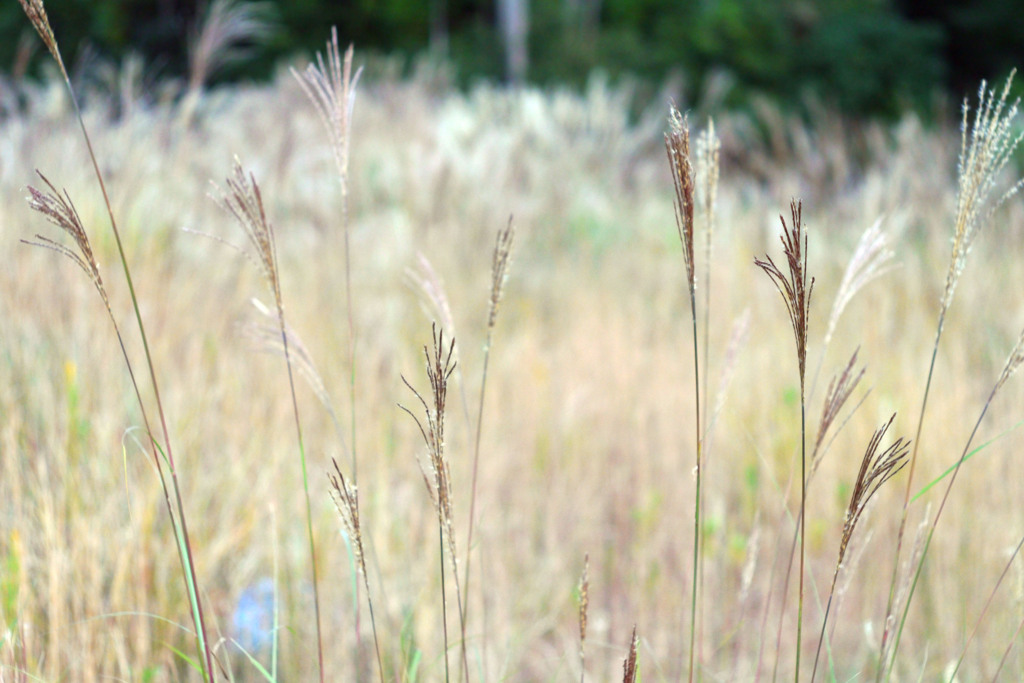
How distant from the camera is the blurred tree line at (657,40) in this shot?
12.5 metres

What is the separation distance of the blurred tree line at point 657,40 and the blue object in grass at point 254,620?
10962 millimetres

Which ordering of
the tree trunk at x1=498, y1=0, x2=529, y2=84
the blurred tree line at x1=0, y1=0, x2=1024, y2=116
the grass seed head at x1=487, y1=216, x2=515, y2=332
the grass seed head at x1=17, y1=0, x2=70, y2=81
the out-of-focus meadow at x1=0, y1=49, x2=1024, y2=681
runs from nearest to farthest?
the grass seed head at x1=17, y1=0, x2=70, y2=81, the grass seed head at x1=487, y1=216, x2=515, y2=332, the out-of-focus meadow at x1=0, y1=49, x2=1024, y2=681, the blurred tree line at x1=0, y1=0, x2=1024, y2=116, the tree trunk at x1=498, y1=0, x2=529, y2=84

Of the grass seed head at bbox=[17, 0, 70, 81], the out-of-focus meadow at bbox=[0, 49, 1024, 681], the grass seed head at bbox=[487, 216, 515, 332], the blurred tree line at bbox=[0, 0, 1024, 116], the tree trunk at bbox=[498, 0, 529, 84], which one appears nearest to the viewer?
the grass seed head at bbox=[17, 0, 70, 81]

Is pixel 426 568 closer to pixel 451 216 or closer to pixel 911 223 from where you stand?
pixel 451 216

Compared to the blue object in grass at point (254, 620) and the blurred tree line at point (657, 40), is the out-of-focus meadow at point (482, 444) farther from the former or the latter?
the blurred tree line at point (657, 40)

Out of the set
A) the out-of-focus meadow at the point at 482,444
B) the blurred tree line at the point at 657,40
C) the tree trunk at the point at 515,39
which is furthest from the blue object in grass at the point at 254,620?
the tree trunk at the point at 515,39

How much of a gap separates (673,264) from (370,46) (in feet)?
45.6

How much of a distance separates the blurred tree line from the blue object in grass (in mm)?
10962

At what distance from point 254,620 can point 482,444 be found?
0.95 metres

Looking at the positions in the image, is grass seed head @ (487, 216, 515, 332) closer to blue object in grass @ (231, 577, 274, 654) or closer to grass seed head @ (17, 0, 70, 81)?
grass seed head @ (17, 0, 70, 81)

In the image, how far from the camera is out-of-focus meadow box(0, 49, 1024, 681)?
145cm

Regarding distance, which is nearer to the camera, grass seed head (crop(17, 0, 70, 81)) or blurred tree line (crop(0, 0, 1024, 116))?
grass seed head (crop(17, 0, 70, 81))

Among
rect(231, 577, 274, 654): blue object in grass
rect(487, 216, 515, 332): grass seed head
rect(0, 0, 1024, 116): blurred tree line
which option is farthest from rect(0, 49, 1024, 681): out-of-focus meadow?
rect(0, 0, 1024, 116): blurred tree line

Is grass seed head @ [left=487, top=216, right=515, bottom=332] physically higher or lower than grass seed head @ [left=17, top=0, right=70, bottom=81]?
lower
